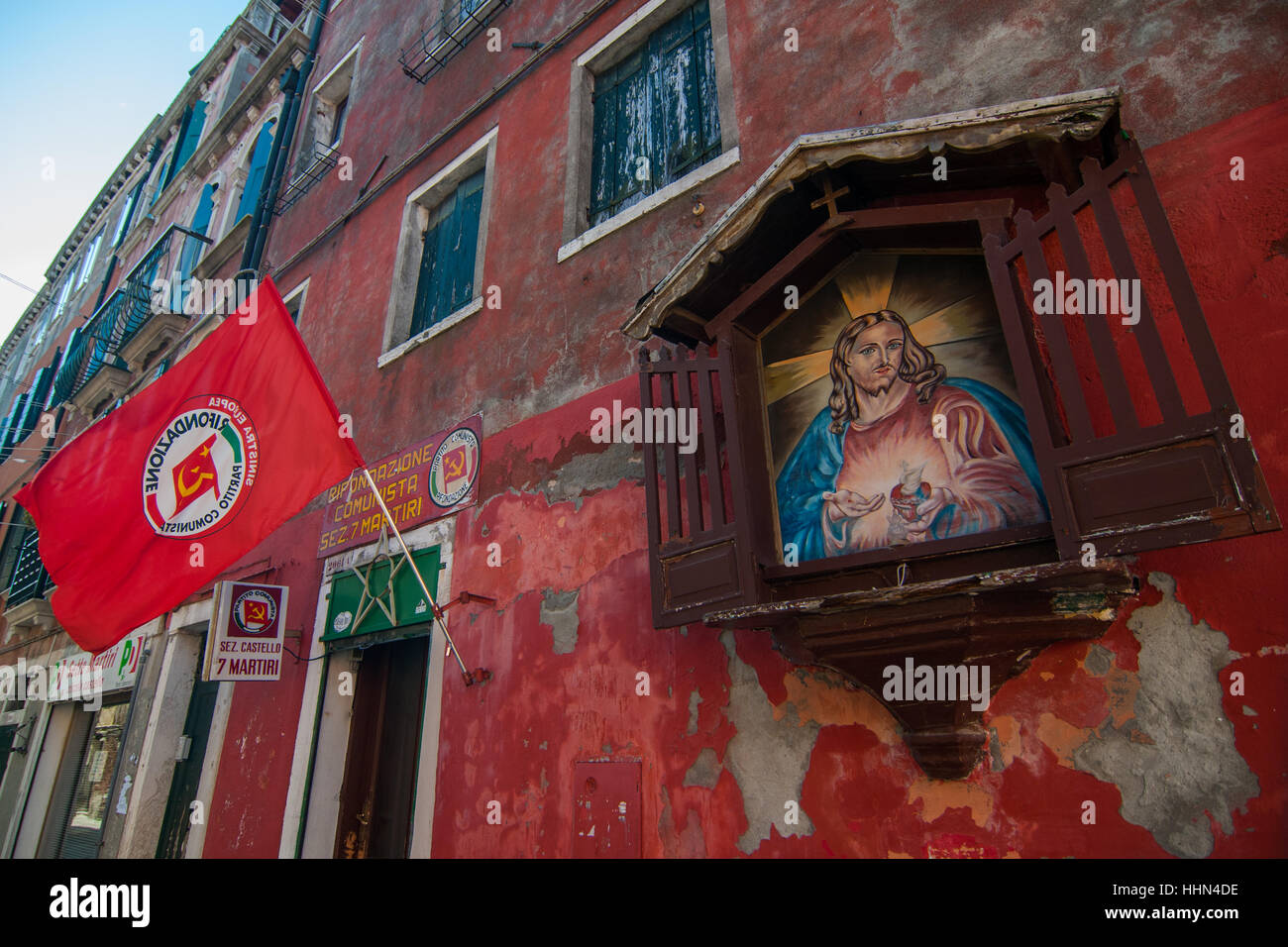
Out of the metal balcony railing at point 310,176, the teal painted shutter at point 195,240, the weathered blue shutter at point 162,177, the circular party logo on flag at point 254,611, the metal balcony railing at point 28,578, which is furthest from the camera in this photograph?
the weathered blue shutter at point 162,177

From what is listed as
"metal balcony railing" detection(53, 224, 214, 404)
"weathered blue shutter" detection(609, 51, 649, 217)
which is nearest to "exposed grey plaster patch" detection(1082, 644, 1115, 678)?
"weathered blue shutter" detection(609, 51, 649, 217)

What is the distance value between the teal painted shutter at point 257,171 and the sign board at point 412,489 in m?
6.89

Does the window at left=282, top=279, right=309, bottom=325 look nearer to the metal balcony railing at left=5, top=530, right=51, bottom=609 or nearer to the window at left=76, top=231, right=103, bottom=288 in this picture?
the metal balcony railing at left=5, top=530, right=51, bottom=609

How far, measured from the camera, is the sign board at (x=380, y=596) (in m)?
5.94

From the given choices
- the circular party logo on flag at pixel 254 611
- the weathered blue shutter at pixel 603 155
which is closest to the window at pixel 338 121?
the weathered blue shutter at pixel 603 155

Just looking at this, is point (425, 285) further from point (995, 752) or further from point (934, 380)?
point (995, 752)

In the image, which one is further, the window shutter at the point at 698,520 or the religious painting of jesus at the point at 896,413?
the window shutter at the point at 698,520

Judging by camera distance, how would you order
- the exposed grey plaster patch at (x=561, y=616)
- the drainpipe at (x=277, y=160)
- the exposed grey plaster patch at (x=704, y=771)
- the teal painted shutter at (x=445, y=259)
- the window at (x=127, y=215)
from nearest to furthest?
the exposed grey plaster patch at (x=704, y=771), the exposed grey plaster patch at (x=561, y=616), the teal painted shutter at (x=445, y=259), the drainpipe at (x=277, y=160), the window at (x=127, y=215)

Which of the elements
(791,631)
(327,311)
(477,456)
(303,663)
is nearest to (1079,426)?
(791,631)

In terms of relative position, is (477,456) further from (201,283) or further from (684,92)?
(201,283)

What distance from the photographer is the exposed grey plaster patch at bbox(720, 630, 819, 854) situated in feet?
11.3

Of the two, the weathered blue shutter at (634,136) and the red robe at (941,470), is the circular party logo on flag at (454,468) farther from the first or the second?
the red robe at (941,470)

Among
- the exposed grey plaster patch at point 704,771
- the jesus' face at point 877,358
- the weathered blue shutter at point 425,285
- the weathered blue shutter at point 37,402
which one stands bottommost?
the exposed grey plaster patch at point 704,771

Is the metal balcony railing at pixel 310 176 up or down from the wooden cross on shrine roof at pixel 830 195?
up
